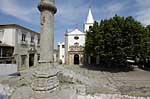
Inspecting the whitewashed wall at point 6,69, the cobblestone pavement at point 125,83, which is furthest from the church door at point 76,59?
the whitewashed wall at point 6,69

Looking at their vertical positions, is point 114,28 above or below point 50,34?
above

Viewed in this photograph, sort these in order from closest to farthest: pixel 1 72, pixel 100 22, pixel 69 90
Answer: pixel 69 90, pixel 1 72, pixel 100 22

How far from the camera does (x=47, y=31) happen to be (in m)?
8.80

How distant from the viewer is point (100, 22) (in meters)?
24.8

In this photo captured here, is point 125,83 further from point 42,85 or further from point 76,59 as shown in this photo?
point 76,59

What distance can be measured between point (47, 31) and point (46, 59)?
157cm

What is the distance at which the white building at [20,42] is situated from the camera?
72.8ft

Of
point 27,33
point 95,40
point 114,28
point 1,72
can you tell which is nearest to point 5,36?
point 27,33

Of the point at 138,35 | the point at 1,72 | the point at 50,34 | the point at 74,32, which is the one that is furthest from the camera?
the point at 74,32

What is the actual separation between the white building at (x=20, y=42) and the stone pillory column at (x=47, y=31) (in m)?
14.3

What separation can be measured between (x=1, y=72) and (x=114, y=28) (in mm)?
15080

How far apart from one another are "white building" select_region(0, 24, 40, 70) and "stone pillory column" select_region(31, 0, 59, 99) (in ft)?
47.2

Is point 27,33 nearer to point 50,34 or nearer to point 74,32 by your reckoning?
point 74,32

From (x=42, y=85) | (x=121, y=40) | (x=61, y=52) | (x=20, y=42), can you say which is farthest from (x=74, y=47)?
(x=42, y=85)
